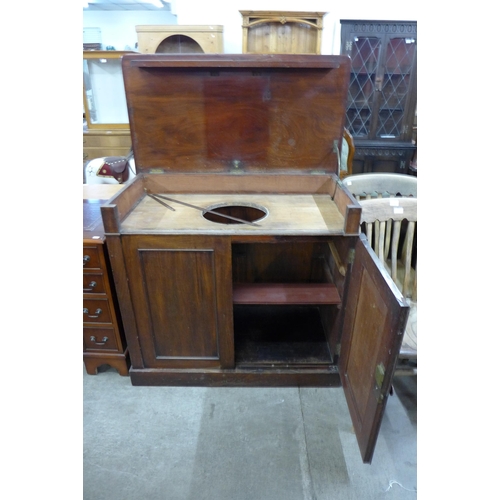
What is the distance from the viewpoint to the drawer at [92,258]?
140 cm

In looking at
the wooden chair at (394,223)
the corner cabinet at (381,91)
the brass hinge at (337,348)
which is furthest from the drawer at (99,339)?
the corner cabinet at (381,91)

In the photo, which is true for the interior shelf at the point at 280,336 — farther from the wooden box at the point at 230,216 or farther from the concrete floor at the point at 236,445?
the concrete floor at the point at 236,445

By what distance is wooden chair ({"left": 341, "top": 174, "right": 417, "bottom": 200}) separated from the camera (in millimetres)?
1860

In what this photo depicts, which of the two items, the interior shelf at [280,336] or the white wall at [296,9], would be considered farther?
the white wall at [296,9]

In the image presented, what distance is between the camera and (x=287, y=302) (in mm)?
1521

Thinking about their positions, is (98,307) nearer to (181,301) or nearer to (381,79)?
(181,301)

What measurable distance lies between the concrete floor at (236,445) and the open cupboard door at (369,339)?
0.81ft

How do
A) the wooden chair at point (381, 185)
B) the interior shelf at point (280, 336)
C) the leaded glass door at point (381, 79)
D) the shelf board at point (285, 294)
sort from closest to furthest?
the shelf board at point (285, 294)
the interior shelf at point (280, 336)
the wooden chair at point (381, 185)
the leaded glass door at point (381, 79)

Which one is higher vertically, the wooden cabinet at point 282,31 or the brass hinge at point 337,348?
the wooden cabinet at point 282,31

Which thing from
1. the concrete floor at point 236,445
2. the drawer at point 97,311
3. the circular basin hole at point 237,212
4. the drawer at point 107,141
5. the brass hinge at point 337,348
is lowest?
the concrete floor at point 236,445

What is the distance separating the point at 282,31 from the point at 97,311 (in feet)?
9.35

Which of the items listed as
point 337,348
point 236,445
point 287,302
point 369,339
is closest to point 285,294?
point 287,302

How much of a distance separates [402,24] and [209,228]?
2964mm

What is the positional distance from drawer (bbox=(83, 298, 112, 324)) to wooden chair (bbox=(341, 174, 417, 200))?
1.31 meters
